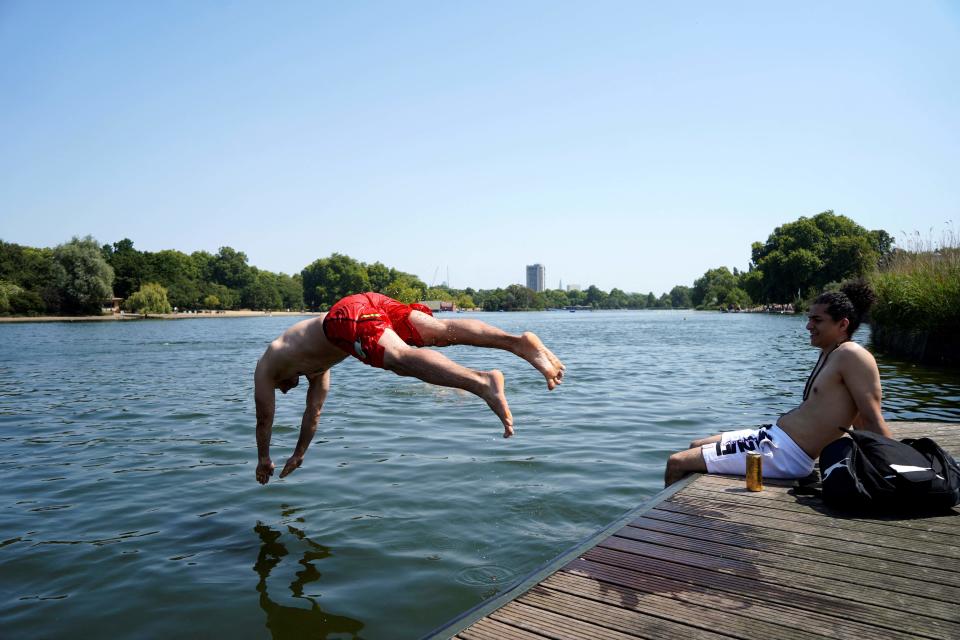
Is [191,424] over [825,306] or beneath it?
beneath

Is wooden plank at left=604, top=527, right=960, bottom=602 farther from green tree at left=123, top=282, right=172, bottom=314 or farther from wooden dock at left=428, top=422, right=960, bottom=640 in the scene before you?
green tree at left=123, top=282, right=172, bottom=314

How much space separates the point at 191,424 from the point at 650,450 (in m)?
8.50

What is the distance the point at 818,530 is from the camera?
4.23 meters

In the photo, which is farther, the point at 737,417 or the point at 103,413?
the point at 103,413

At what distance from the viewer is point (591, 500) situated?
22.8 ft

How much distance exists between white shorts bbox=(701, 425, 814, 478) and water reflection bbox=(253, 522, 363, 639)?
3357mm

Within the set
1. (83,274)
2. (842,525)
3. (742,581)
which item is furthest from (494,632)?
(83,274)

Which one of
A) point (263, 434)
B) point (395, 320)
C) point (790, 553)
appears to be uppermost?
point (395, 320)

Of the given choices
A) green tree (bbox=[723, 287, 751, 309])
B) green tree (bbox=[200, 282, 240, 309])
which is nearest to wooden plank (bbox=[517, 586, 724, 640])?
green tree (bbox=[200, 282, 240, 309])

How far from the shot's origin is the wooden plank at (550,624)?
2.89 m

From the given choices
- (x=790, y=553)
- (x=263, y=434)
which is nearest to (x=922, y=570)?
(x=790, y=553)

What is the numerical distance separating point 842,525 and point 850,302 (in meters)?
1.81

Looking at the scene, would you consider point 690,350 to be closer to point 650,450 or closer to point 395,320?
point 650,450

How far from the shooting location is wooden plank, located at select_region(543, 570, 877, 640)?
9.52ft
